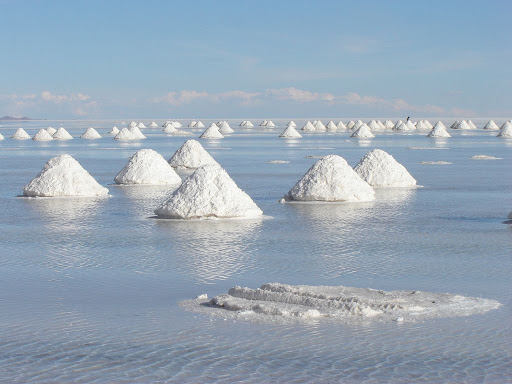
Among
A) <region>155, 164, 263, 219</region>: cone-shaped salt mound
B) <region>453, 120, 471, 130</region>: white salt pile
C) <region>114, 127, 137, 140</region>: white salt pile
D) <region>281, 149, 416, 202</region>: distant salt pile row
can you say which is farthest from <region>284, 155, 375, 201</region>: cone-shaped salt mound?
<region>453, 120, 471, 130</region>: white salt pile

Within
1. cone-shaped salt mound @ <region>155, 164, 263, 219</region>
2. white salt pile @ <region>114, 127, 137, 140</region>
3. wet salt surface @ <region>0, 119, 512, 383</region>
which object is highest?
white salt pile @ <region>114, 127, 137, 140</region>

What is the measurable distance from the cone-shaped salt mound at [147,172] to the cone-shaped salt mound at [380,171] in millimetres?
5009

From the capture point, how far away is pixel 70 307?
847 cm

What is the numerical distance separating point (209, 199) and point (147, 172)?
8253mm

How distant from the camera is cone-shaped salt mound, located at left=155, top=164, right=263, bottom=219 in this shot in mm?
15180

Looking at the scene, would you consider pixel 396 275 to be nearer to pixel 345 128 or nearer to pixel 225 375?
pixel 225 375

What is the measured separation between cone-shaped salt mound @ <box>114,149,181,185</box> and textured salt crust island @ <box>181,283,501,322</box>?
14.6 metres

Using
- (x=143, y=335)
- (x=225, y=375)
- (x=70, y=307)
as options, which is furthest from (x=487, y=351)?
(x=70, y=307)

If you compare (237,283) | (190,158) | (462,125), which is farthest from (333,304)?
(462,125)

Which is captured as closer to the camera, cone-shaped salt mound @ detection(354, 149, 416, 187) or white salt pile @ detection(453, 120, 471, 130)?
cone-shaped salt mound @ detection(354, 149, 416, 187)

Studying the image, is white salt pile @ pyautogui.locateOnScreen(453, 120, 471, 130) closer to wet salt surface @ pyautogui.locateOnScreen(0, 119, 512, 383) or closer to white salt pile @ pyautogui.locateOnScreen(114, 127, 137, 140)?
white salt pile @ pyautogui.locateOnScreen(114, 127, 137, 140)

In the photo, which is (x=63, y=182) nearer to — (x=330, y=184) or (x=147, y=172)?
(x=147, y=172)

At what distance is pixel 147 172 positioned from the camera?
23172 millimetres

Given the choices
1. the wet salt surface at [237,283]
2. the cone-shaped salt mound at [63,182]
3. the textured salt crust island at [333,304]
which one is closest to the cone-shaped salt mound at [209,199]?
the wet salt surface at [237,283]
